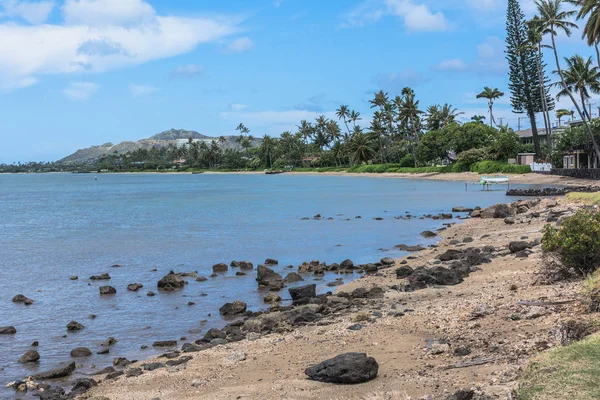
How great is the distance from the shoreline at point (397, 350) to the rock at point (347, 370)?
12 cm

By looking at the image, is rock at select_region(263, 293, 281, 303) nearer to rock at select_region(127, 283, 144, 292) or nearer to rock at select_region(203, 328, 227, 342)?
rock at select_region(203, 328, 227, 342)

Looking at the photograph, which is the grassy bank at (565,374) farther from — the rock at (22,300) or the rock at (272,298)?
the rock at (22,300)

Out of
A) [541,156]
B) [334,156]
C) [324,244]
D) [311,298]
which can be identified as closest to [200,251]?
[324,244]

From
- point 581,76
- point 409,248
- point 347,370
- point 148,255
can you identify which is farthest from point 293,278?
point 581,76

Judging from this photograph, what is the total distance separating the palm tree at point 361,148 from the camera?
5926 inches

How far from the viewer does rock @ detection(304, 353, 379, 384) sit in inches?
364

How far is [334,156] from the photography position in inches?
6855

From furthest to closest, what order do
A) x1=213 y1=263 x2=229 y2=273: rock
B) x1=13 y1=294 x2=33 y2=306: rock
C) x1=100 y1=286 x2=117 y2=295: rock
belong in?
x1=213 y1=263 x2=229 y2=273: rock
x1=100 y1=286 x2=117 y2=295: rock
x1=13 y1=294 x2=33 y2=306: rock

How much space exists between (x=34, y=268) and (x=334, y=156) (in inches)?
5815

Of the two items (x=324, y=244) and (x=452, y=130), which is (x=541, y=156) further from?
(x=324, y=244)

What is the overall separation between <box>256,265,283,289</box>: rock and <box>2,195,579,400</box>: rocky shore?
2297mm

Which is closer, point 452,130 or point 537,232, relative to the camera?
point 537,232

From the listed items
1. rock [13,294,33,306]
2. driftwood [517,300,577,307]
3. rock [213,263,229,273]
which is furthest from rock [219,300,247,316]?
driftwood [517,300,577,307]

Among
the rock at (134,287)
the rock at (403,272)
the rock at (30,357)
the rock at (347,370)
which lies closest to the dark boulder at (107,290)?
the rock at (134,287)
